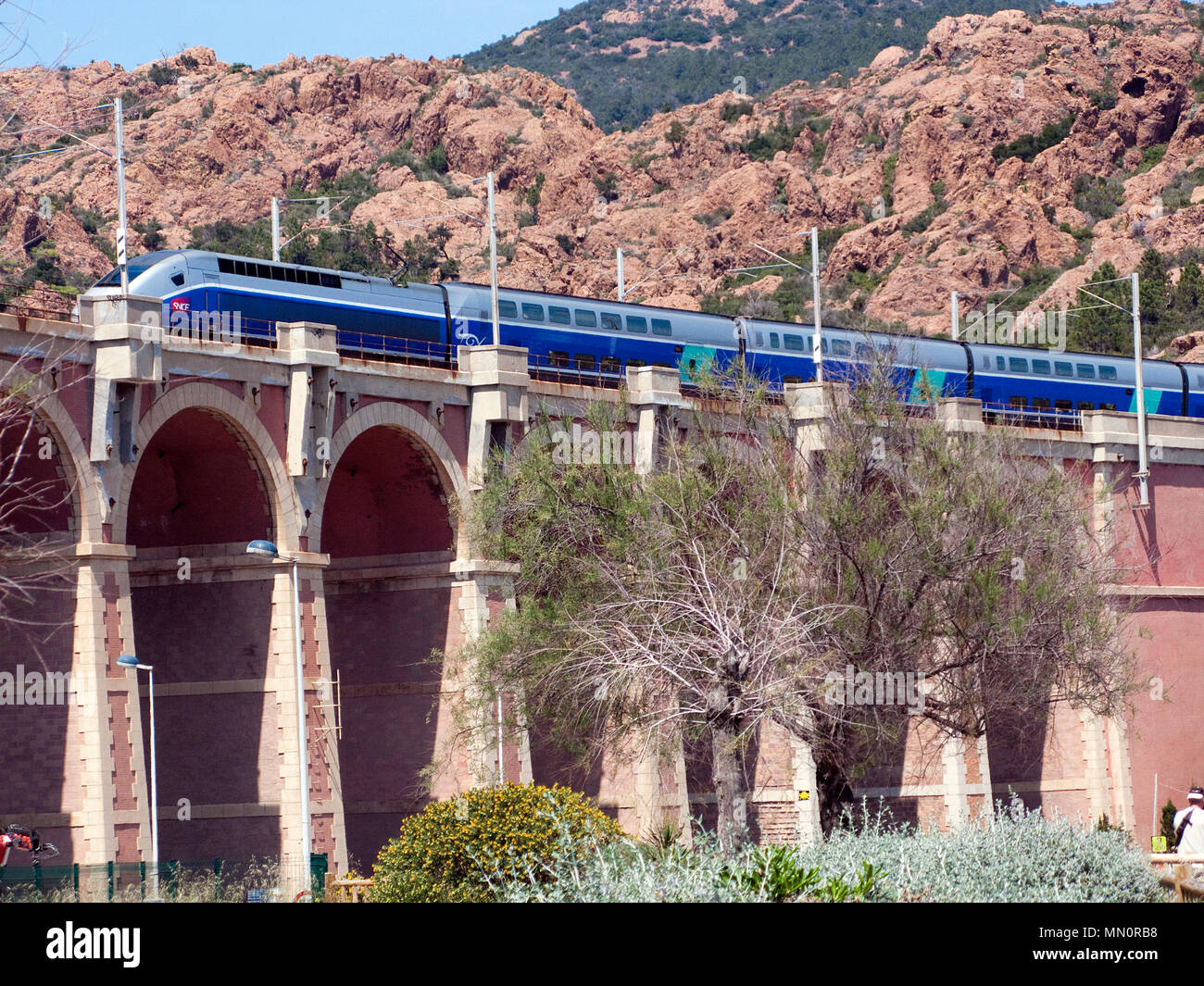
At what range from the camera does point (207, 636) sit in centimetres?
4041

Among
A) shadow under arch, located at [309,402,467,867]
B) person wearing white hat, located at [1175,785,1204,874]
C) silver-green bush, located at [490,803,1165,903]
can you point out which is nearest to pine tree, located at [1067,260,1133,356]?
shadow under arch, located at [309,402,467,867]

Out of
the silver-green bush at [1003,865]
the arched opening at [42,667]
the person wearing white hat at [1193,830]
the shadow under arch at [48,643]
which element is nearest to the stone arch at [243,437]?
the shadow under arch at [48,643]

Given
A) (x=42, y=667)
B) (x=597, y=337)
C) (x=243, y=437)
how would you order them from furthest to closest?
1. (x=597, y=337)
2. (x=243, y=437)
3. (x=42, y=667)

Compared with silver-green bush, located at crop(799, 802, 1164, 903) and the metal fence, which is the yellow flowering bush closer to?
the metal fence

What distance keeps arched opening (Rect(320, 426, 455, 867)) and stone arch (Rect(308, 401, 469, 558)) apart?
1.12ft

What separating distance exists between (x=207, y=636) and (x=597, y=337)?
16174mm

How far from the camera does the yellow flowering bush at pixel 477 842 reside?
24688 millimetres

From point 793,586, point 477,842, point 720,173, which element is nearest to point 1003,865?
point 477,842

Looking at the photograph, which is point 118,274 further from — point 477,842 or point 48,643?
point 477,842

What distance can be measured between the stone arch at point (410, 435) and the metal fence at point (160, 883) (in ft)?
28.7

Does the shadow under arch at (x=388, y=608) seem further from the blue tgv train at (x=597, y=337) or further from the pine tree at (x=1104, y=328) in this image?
the pine tree at (x=1104, y=328)

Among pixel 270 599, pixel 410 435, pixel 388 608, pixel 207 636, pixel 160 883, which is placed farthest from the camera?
pixel 388 608

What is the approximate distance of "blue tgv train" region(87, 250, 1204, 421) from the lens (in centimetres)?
4162
